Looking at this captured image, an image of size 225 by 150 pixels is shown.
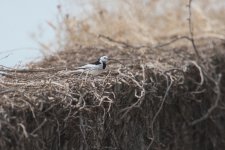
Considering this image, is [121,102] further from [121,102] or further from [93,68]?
[93,68]

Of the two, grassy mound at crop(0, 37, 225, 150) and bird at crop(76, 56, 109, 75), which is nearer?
grassy mound at crop(0, 37, 225, 150)

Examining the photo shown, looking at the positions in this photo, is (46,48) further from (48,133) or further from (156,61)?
(48,133)

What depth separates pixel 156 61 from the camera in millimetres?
6117

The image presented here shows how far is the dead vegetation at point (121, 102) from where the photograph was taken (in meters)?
3.84

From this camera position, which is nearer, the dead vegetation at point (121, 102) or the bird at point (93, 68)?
the dead vegetation at point (121, 102)

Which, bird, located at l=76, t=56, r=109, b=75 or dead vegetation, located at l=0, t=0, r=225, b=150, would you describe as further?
bird, located at l=76, t=56, r=109, b=75

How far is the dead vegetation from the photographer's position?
3844 millimetres

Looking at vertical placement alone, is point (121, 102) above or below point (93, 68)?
below

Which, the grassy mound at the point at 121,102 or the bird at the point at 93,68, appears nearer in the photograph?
the grassy mound at the point at 121,102

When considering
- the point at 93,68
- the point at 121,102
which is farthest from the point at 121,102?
the point at 93,68

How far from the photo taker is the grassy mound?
3840 mm

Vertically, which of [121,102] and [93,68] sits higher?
[93,68]

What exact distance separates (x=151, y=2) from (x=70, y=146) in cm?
768

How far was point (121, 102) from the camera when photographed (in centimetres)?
485
